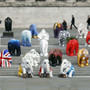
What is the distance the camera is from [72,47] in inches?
884

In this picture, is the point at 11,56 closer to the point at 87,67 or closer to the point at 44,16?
the point at 87,67

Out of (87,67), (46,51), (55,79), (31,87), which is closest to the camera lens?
(31,87)

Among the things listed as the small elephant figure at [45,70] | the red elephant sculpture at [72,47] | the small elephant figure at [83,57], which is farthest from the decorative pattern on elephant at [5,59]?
the small elephant figure at [83,57]

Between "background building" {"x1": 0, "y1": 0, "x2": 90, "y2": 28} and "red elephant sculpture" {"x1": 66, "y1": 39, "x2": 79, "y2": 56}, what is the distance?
19351 millimetres

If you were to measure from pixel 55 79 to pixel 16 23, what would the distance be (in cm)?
2291

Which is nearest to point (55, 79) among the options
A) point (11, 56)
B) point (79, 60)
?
point (79, 60)

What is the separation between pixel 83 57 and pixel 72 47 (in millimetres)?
1667

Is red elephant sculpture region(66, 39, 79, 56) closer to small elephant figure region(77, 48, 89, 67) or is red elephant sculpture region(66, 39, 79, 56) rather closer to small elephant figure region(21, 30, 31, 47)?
small elephant figure region(77, 48, 89, 67)

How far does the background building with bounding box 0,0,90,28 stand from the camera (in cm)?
4172

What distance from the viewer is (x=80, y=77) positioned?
2022 centimetres

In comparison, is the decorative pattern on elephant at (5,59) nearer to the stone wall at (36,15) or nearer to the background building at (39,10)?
the background building at (39,10)

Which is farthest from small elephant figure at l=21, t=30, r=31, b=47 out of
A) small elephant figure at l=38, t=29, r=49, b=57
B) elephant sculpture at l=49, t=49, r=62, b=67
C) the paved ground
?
elephant sculpture at l=49, t=49, r=62, b=67

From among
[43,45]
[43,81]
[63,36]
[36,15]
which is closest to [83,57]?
[43,45]

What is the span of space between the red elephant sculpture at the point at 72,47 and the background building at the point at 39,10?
19351mm
